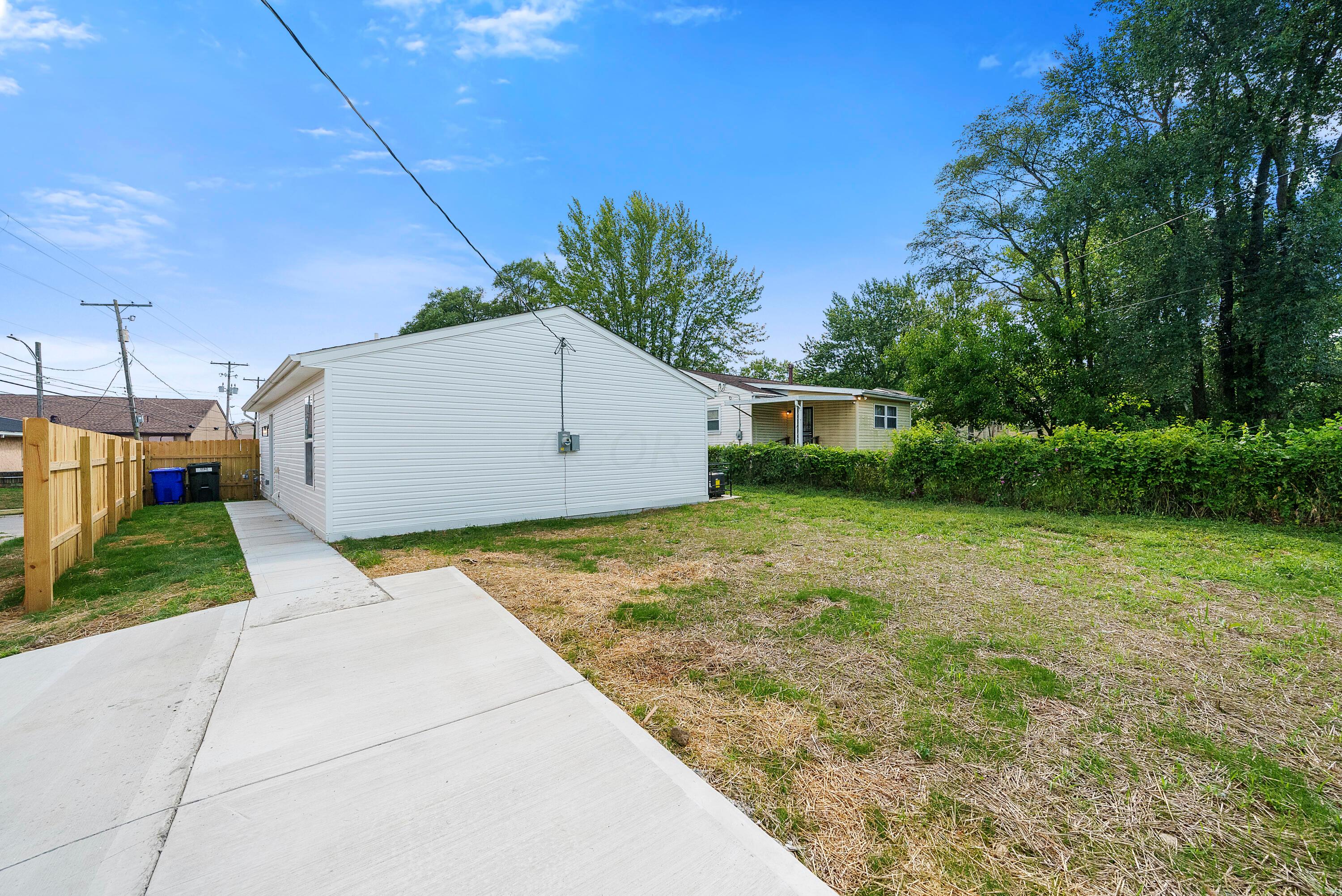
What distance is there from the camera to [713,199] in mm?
17766

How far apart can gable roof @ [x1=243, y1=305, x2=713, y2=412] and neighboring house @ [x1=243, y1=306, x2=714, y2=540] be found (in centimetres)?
3

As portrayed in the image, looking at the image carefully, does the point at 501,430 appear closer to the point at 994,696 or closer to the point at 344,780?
the point at 344,780

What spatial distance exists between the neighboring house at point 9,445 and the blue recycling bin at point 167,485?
48.8 ft

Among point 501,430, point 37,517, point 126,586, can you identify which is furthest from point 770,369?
point 37,517

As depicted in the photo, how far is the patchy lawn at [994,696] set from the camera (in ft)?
5.59

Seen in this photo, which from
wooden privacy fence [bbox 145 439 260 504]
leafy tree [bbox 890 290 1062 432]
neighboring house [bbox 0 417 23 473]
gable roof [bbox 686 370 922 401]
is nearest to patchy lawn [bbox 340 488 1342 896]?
wooden privacy fence [bbox 145 439 260 504]

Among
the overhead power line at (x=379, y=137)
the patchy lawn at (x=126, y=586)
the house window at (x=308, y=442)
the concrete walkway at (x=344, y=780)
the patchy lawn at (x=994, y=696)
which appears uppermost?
the overhead power line at (x=379, y=137)

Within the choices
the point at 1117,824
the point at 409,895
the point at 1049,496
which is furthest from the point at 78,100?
the point at 1049,496

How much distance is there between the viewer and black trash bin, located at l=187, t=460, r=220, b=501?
12305 mm

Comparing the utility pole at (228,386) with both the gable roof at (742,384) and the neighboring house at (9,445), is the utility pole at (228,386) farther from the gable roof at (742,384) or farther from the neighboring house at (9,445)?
→ the gable roof at (742,384)

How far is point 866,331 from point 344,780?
34447 mm

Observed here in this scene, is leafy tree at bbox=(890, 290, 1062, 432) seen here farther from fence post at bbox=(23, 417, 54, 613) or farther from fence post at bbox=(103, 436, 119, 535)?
fence post at bbox=(103, 436, 119, 535)

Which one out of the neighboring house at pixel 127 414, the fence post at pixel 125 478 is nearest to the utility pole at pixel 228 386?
the neighboring house at pixel 127 414

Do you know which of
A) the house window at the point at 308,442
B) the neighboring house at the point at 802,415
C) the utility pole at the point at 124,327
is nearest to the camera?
the house window at the point at 308,442
